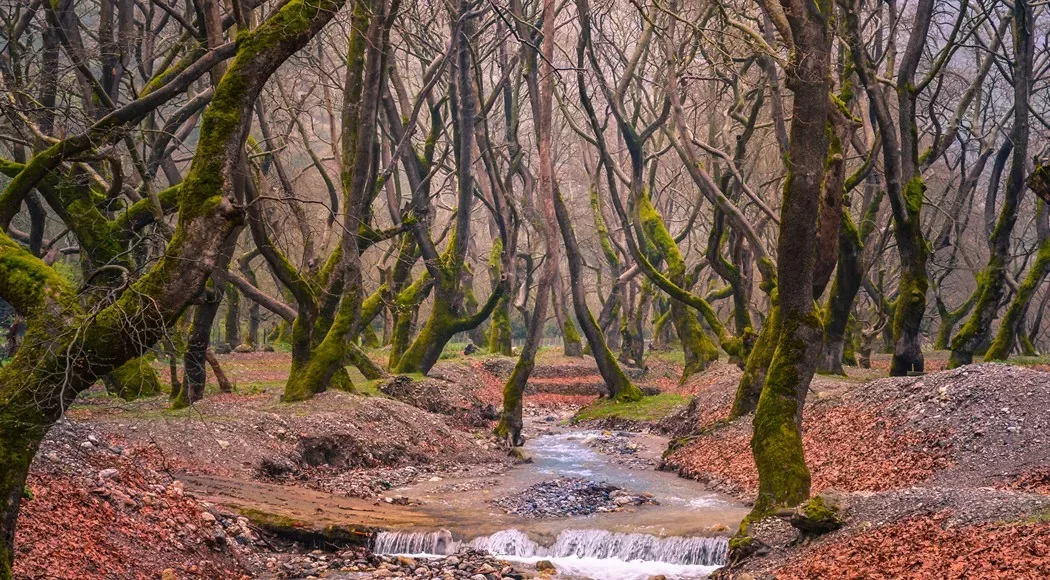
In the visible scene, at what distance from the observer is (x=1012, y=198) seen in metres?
18.3

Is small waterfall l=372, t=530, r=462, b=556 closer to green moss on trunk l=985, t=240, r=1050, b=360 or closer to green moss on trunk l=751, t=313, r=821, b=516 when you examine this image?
green moss on trunk l=751, t=313, r=821, b=516

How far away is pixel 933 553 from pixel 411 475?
398 inches

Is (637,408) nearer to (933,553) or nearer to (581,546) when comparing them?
(581,546)

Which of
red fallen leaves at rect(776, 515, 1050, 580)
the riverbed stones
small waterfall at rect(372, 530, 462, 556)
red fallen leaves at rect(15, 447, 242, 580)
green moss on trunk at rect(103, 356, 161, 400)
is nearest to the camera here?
red fallen leaves at rect(776, 515, 1050, 580)

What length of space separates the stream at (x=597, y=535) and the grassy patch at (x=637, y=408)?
7.59 meters

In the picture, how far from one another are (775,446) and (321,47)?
64.1 ft

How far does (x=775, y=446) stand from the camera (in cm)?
977

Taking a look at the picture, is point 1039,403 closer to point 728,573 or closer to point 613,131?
point 728,573

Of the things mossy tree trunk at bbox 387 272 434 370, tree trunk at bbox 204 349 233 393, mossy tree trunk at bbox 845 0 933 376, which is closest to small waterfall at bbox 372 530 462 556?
tree trunk at bbox 204 349 233 393

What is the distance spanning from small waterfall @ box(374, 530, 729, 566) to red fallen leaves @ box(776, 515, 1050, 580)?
2208mm

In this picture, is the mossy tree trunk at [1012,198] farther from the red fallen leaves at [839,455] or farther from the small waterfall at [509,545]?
the small waterfall at [509,545]

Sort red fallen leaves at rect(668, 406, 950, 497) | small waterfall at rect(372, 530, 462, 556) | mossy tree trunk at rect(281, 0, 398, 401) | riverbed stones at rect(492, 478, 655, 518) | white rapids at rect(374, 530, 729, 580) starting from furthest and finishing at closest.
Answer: mossy tree trunk at rect(281, 0, 398, 401) → riverbed stones at rect(492, 478, 655, 518) → red fallen leaves at rect(668, 406, 950, 497) → small waterfall at rect(372, 530, 462, 556) → white rapids at rect(374, 530, 729, 580)

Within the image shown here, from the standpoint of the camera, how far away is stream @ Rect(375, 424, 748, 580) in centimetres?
1069

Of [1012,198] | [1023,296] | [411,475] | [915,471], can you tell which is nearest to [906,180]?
[1012,198]
